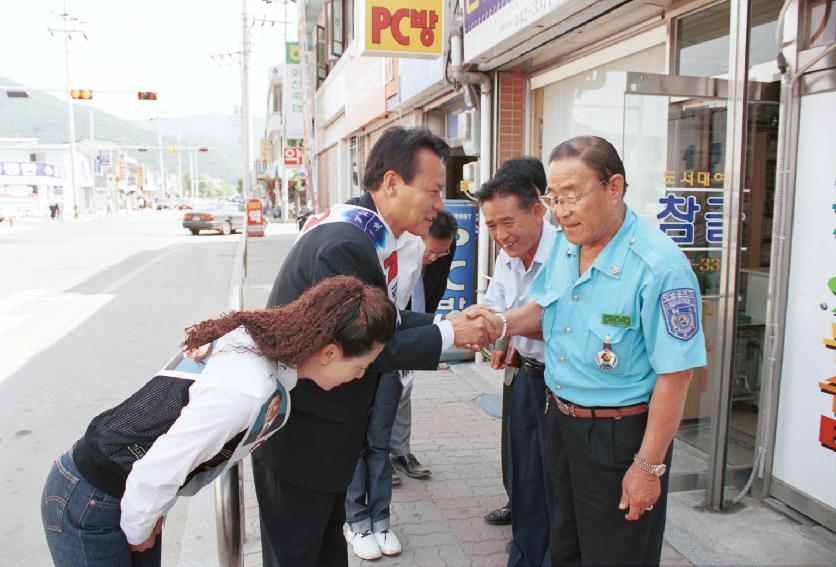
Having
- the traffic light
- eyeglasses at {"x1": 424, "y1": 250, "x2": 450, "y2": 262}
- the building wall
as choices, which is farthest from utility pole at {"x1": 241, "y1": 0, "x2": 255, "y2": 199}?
eyeglasses at {"x1": 424, "y1": 250, "x2": 450, "y2": 262}

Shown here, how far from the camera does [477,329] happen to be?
2.71m

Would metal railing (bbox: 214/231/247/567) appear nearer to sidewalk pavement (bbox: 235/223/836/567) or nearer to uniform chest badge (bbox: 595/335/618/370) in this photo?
sidewalk pavement (bbox: 235/223/836/567)

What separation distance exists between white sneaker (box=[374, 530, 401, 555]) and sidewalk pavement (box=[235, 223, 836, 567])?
0.04 metres

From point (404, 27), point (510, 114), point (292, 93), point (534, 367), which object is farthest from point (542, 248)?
point (292, 93)

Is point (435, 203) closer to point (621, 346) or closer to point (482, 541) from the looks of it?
point (621, 346)

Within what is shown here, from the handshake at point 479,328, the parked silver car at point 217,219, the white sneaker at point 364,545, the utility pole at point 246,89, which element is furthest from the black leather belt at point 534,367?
the parked silver car at point 217,219

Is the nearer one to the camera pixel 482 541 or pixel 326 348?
pixel 326 348

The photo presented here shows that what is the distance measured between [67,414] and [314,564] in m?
4.54

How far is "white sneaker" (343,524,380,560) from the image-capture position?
350cm

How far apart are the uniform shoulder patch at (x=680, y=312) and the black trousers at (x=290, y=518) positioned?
1333 mm

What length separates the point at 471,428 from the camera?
552 cm

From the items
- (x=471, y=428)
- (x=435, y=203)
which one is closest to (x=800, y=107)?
(x=435, y=203)

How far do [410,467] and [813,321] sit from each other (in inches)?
103

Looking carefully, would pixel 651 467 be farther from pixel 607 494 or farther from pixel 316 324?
pixel 316 324
